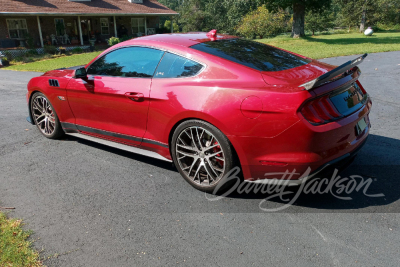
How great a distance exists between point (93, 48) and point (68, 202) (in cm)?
2663

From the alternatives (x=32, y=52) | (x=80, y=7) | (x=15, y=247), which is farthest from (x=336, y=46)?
(x=15, y=247)

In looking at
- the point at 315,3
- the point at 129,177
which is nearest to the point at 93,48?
the point at 315,3

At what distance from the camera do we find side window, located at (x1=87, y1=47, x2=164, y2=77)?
154 inches

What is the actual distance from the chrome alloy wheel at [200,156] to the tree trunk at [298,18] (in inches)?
1028

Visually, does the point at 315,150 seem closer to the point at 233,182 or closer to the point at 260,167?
the point at 260,167

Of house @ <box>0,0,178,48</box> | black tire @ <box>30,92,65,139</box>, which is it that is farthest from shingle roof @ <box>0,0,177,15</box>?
black tire @ <box>30,92,65,139</box>

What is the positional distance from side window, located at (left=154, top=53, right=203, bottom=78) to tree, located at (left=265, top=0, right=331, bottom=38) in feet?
79.5

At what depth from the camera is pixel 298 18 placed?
91.0ft

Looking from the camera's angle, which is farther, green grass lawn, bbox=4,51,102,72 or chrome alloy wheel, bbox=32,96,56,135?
green grass lawn, bbox=4,51,102,72

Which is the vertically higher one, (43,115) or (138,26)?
(43,115)

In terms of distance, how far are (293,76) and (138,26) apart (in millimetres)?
33848

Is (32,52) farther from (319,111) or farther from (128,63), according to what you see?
(319,111)

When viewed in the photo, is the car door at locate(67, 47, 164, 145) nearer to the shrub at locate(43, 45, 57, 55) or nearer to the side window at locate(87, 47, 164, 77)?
the side window at locate(87, 47, 164, 77)

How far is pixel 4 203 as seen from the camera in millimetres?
3502
